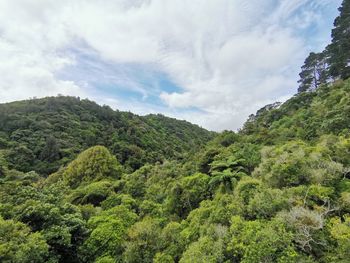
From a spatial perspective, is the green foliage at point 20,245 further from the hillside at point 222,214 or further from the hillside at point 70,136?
the hillside at point 70,136

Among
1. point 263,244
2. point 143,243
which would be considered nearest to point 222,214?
point 263,244

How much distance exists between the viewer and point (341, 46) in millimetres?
35625

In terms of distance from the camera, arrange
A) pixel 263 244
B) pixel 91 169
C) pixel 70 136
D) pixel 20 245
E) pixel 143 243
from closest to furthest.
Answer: pixel 263 244 < pixel 20 245 < pixel 143 243 < pixel 91 169 < pixel 70 136

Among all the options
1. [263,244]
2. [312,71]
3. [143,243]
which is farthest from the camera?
[312,71]

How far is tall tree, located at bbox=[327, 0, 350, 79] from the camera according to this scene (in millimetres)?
35312

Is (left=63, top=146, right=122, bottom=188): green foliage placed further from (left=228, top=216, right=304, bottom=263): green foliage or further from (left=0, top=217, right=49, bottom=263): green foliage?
(left=228, top=216, right=304, bottom=263): green foliage

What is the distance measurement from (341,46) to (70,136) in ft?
199

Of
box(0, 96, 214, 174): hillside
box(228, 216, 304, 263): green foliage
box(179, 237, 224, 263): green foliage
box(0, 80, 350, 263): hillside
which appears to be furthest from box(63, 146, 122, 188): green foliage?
box(228, 216, 304, 263): green foliage

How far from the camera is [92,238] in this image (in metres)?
17.2

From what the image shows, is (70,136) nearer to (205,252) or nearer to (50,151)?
(50,151)

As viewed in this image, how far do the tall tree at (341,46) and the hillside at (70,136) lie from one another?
23.9m

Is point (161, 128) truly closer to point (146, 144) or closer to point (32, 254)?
point (146, 144)

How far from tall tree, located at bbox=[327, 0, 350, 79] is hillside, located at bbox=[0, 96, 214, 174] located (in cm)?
2394

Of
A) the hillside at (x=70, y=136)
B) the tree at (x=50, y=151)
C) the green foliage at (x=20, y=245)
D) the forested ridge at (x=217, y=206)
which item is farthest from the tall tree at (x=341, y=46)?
the tree at (x=50, y=151)
